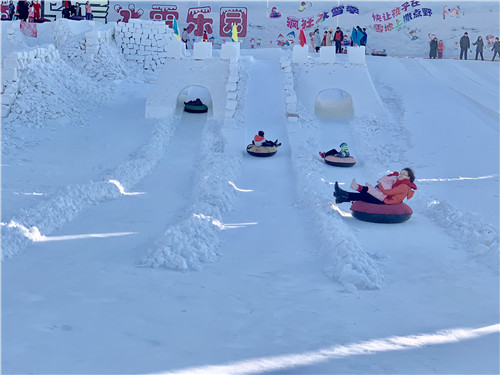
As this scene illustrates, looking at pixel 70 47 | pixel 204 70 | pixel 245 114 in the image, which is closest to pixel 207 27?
pixel 70 47

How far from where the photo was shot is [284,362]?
4.57 meters

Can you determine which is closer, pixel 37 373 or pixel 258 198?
pixel 37 373

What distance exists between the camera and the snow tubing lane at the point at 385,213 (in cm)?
920

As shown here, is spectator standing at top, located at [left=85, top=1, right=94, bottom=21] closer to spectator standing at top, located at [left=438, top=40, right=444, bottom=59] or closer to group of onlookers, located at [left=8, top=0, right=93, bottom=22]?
group of onlookers, located at [left=8, top=0, right=93, bottom=22]

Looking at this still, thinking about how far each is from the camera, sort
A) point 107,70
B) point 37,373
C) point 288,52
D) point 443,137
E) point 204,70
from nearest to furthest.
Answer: point 37,373
point 443,137
point 204,70
point 107,70
point 288,52

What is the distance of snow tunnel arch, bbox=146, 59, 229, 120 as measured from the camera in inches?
706

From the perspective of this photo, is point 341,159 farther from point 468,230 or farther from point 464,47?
point 464,47

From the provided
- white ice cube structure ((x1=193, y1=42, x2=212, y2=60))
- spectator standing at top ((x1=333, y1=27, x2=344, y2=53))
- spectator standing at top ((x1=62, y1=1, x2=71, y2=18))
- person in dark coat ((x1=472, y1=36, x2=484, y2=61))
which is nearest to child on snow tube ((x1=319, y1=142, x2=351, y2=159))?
white ice cube structure ((x1=193, y1=42, x2=212, y2=60))

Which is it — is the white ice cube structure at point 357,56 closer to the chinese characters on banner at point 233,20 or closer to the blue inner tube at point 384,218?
the chinese characters on banner at point 233,20

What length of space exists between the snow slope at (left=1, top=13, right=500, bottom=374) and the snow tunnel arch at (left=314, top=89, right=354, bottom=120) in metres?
1.05

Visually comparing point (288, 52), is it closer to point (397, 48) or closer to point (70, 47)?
point (397, 48)

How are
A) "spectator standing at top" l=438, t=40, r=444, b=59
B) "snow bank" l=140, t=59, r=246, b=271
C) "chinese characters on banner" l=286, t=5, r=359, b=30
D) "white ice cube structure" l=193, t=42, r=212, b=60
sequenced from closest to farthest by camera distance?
"snow bank" l=140, t=59, r=246, b=271, "white ice cube structure" l=193, t=42, r=212, b=60, "spectator standing at top" l=438, t=40, r=444, b=59, "chinese characters on banner" l=286, t=5, r=359, b=30

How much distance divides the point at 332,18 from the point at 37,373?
996 inches

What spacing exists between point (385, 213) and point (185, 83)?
34.0 feet
